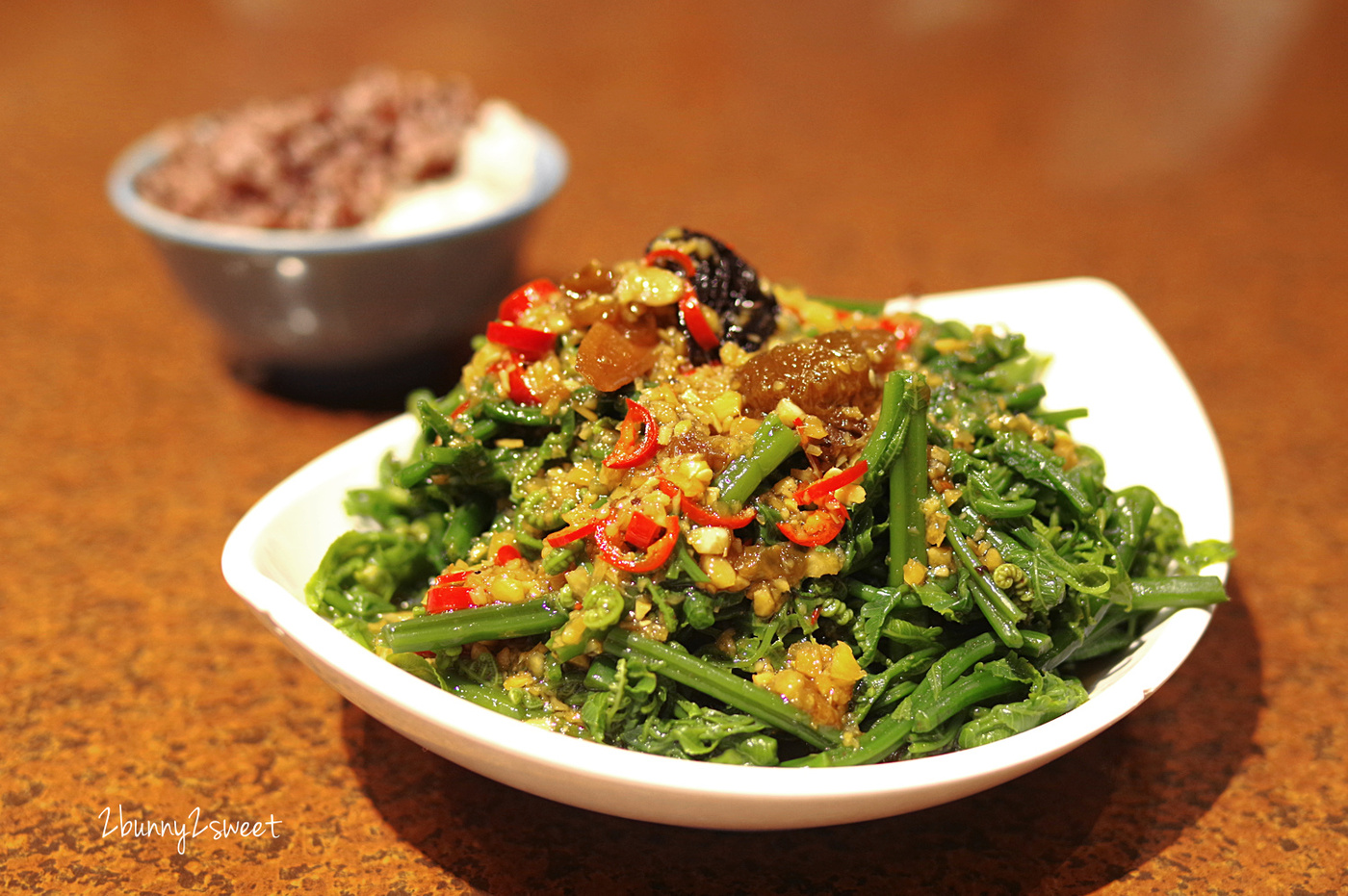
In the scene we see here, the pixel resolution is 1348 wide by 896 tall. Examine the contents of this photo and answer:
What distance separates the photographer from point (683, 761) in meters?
1.68

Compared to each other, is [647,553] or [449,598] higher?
[647,553]

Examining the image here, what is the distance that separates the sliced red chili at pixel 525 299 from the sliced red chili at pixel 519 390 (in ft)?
0.46

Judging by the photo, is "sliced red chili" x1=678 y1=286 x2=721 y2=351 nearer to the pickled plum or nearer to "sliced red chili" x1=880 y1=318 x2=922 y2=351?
the pickled plum

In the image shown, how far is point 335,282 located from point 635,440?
1.94 meters

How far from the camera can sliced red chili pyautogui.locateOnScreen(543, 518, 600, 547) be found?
6.40 ft

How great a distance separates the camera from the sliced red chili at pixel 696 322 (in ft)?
7.65

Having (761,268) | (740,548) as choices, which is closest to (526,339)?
(740,548)

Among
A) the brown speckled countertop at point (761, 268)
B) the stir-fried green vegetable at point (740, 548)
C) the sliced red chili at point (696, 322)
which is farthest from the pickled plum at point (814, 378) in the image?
the brown speckled countertop at point (761, 268)

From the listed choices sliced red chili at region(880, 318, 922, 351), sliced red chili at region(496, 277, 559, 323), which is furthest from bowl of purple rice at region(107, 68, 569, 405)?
sliced red chili at region(880, 318, 922, 351)

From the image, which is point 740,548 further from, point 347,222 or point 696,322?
point 347,222

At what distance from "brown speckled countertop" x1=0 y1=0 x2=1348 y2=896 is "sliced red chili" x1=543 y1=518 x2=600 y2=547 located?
0.62 meters

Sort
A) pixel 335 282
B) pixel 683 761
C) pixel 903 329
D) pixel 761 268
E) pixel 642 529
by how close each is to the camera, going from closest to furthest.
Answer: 1. pixel 683 761
2. pixel 642 529
3. pixel 903 329
4. pixel 335 282
5. pixel 761 268

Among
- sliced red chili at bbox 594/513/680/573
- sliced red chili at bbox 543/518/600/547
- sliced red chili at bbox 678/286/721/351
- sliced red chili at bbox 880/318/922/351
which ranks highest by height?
sliced red chili at bbox 880/318/922/351

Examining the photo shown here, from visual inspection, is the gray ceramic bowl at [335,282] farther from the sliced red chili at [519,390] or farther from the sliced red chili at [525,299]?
the sliced red chili at [519,390]
